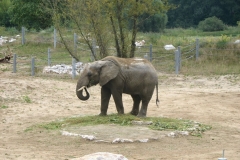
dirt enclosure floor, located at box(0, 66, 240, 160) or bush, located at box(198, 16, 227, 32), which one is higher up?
bush, located at box(198, 16, 227, 32)

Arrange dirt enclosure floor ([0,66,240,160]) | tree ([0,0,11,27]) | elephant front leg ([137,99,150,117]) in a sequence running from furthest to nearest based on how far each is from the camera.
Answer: tree ([0,0,11,27]) → elephant front leg ([137,99,150,117]) → dirt enclosure floor ([0,66,240,160])

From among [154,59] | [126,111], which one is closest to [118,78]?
[126,111]

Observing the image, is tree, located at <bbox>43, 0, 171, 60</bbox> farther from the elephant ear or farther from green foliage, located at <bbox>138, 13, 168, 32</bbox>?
green foliage, located at <bbox>138, 13, 168, 32</bbox>

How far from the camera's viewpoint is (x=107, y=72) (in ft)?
41.7

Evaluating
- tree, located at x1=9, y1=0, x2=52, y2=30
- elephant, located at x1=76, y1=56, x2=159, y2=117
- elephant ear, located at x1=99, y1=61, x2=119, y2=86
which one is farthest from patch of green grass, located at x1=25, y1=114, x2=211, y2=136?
tree, located at x1=9, y1=0, x2=52, y2=30

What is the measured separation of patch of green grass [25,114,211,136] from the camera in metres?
12.4

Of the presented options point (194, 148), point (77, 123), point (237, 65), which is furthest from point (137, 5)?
point (194, 148)

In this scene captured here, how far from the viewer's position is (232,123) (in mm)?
14344

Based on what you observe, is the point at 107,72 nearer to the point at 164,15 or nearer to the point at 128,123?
the point at 128,123

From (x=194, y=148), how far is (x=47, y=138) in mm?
2982

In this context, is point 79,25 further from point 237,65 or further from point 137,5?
point 237,65

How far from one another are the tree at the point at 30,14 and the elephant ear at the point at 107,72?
79.4 ft

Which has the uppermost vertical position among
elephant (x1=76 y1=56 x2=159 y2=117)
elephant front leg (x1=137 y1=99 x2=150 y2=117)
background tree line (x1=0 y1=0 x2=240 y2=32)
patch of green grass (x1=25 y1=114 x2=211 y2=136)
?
background tree line (x1=0 y1=0 x2=240 y2=32)

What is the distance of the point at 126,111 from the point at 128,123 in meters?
3.44
